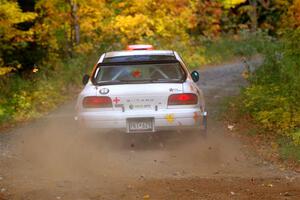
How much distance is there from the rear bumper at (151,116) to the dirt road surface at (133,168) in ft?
1.42

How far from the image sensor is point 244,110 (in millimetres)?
13617

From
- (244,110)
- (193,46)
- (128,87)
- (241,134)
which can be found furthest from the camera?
(193,46)

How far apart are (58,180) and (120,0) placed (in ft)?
60.7

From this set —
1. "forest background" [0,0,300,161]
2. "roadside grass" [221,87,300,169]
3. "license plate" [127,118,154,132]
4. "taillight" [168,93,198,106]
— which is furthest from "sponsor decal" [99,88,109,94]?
"forest background" [0,0,300,161]

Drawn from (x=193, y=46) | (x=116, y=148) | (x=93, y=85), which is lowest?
(x=193, y=46)

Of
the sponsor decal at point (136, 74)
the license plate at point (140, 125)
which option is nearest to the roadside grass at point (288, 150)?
the license plate at point (140, 125)

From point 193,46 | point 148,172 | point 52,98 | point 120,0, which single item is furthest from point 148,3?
point 148,172

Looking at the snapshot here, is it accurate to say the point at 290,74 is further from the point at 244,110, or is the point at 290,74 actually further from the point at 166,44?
the point at 166,44

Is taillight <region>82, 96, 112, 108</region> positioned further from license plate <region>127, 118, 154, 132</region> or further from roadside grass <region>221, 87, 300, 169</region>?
roadside grass <region>221, 87, 300, 169</region>

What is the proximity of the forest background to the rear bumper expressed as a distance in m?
1.68

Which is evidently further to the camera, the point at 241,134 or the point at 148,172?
the point at 241,134

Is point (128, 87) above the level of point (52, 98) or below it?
above

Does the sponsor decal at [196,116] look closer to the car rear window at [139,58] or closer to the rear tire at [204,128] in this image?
the rear tire at [204,128]

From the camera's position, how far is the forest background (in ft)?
41.3
